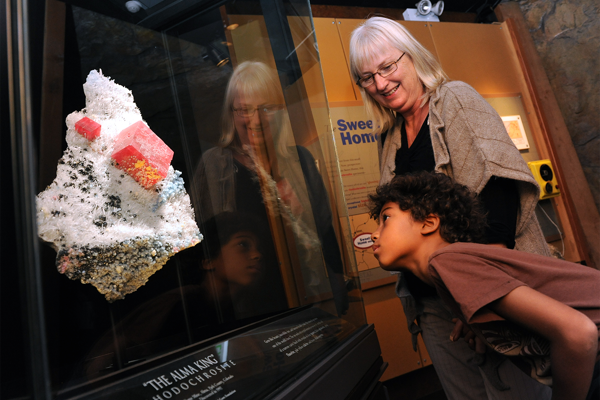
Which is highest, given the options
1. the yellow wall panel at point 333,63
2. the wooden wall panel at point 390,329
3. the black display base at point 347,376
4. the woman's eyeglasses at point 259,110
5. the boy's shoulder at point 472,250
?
the yellow wall panel at point 333,63

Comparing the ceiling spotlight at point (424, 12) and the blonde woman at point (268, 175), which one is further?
the ceiling spotlight at point (424, 12)

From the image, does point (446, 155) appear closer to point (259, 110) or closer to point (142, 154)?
point (259, 110)

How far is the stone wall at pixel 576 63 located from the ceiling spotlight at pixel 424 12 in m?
0.93

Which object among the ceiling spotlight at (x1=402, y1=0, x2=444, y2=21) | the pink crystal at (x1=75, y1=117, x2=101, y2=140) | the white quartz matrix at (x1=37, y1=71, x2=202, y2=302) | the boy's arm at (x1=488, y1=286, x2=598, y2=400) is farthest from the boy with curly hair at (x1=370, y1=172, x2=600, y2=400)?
the ceiling spotlight at (x1=402, y1=0, x2=444, y2=21)

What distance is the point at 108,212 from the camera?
638mm

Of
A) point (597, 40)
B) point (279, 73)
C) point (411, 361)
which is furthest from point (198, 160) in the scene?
point (597, 40)

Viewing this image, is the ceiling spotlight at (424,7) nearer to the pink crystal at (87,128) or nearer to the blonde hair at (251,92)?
the blonde hair at (251,92)

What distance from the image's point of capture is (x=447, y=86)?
1.17 meters

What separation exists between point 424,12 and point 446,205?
2.60 metres

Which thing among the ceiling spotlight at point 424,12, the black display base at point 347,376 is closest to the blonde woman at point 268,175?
the black display base at point 347,376

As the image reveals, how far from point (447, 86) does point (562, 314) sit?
73 centimetres

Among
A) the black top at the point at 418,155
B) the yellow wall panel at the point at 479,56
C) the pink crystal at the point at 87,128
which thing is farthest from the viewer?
the yellow wall panel at the point at 479,56

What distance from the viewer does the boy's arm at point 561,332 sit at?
0.70m

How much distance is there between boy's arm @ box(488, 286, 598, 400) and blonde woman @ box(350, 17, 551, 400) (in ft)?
0.82
